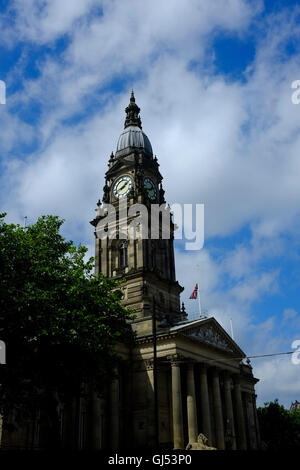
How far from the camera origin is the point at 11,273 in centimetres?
2786

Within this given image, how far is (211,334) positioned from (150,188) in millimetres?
23427

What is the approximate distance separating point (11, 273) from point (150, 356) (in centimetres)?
2342

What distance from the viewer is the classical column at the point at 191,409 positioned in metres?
43.6

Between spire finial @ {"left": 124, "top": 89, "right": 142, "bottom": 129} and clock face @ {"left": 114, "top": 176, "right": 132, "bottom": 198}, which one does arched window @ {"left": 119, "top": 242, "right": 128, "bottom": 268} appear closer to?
clock face @ {"left": 114, "top": 176, "right": 132, "bottom": 198}

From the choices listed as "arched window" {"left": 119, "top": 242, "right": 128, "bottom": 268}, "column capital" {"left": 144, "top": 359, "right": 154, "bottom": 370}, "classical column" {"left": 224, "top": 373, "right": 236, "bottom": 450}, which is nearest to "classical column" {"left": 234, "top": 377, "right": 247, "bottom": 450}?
"classical column" {"left": 224, "top": 373, "right": 236, "bottom": 450}

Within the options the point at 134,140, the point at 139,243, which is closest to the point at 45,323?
the point at 139,243

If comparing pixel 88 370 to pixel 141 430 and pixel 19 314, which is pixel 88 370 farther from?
pixel 141 430

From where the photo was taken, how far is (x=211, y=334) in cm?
5284

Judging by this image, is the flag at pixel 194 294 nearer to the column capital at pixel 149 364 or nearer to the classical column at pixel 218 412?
the classical column at pixel 218 412

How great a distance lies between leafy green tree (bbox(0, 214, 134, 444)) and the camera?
27062 millimetres

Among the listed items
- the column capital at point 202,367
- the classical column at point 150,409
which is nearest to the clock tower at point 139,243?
the classical column at point 150,409

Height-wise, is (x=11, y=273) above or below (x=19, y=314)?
above
